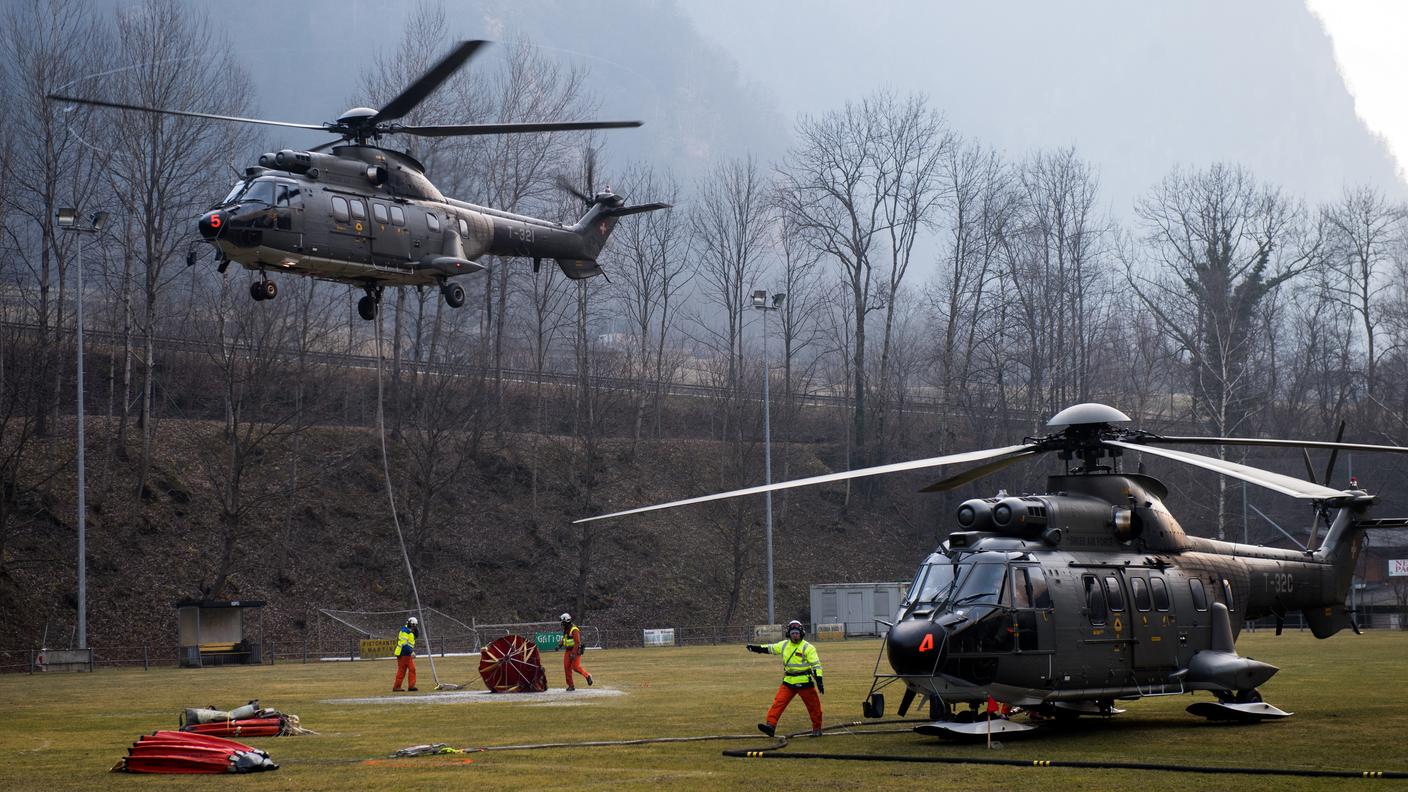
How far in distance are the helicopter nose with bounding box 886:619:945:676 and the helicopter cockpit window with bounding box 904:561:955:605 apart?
68 centimetres

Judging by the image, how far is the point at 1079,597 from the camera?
54.9 ft

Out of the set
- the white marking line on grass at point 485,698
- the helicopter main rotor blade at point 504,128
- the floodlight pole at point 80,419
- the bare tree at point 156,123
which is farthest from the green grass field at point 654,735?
the bare tree at point 156,123

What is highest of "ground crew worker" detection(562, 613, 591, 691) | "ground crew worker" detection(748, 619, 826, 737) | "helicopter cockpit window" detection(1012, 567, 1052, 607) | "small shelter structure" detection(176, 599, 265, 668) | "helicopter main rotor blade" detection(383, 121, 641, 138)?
"helicopter main rotor blade" detection(383, 121, 641, 138)

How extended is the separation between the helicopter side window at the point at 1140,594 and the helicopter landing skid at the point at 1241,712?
1911 mm

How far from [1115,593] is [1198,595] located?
1.96 metres

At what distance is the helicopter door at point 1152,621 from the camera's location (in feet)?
57.0

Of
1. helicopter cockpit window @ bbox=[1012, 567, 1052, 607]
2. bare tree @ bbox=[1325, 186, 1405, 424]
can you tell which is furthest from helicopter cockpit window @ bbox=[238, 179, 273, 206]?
bare tree @ bbox=[1325, 186, 1405, 424]

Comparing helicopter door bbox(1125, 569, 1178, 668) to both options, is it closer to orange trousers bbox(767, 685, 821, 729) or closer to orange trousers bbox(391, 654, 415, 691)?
orange trousers bbox(767, 685, 821, 729)

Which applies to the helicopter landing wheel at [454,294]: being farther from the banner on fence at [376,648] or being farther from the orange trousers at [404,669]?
the banner on fence at [376,648]

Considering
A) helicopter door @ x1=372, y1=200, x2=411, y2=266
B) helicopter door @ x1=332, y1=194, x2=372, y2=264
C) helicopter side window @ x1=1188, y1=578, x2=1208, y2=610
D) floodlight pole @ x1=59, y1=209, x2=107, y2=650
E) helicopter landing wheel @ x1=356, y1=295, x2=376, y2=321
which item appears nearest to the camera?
helicopter side window @ x1=1188, y1=578, x2=1208, y2=610

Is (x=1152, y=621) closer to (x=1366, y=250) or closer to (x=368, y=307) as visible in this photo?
(x=368, y=307)

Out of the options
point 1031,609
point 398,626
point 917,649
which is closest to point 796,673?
point 917,649

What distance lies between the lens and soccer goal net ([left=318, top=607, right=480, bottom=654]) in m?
46.6

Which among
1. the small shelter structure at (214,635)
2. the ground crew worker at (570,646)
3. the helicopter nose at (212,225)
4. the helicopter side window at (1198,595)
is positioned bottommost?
the small shelter structure at (214,635)
